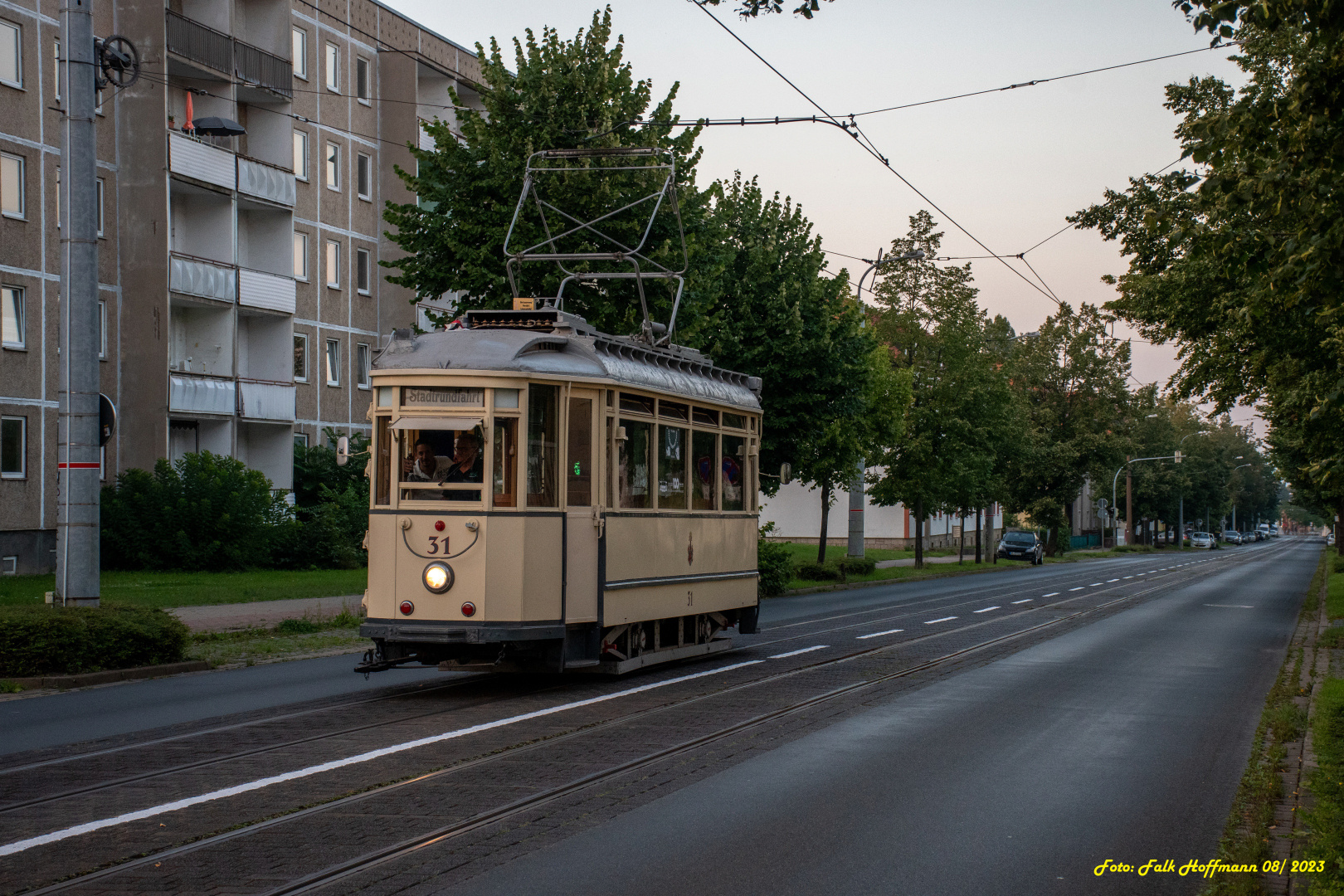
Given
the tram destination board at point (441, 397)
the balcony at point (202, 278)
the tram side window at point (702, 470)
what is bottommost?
the tram side window at point (702, 470)

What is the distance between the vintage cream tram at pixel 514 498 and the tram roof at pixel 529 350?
17 mm

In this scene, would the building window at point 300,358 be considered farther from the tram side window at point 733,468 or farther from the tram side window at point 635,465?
the tram side window at point 635,465

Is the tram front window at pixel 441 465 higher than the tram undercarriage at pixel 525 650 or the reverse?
higher

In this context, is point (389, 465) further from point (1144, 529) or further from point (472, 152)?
point (1144, 529)

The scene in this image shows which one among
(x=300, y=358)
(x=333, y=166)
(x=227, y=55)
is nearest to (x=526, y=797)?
(x=227, y=55)

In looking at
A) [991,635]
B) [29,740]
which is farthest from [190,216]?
[29,740]

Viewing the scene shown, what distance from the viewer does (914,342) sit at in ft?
157

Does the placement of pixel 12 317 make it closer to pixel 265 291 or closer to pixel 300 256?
pixel 265 291

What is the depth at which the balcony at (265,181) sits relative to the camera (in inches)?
1436

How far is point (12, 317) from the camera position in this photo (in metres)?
30.8

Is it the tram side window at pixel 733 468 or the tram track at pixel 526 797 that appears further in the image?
the tram side window at pixel 733 468

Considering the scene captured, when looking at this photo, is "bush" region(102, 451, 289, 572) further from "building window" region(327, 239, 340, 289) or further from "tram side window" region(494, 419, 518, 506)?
"tram side window" region(494, 419, 518, 506)

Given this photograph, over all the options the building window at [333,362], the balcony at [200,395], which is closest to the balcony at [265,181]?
the building window at [333,362]

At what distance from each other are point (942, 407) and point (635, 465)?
1288 inches
